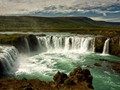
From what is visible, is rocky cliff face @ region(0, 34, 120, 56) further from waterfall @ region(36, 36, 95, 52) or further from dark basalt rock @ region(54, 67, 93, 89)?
dark basalt rock @ region(54, 67, 93, 89)

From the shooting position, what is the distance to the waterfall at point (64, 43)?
3009 inches

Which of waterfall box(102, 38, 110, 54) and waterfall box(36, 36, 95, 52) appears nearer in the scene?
waterfall box(102, 38, 110, 54)

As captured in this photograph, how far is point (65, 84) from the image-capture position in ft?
111

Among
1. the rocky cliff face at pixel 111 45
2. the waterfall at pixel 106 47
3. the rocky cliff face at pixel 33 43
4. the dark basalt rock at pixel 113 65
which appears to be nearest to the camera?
the dark basalt rock at pixel 113 65

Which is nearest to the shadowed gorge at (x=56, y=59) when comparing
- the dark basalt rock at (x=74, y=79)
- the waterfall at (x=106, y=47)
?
the waterfall at (x=106, y=47)

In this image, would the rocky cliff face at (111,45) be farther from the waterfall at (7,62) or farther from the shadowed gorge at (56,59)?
the waterfall at (7,62)

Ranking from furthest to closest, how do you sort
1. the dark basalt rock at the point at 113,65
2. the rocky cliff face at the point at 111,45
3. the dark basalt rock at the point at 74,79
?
the rocky cliff face at the point at 111,45 → the dark basalt rock at the point at 113,65 → the dark basalt rock at the point at 74,79

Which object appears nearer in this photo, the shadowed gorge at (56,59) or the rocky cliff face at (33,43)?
the shadowed gorge at (56,59)

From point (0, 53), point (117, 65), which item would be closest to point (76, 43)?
point (117, 65)

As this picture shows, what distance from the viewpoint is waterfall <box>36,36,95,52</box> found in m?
76.4

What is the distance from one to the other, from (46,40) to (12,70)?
1245 inches

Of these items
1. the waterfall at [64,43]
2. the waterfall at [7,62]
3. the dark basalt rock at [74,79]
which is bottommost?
the waterfall at [64,43]

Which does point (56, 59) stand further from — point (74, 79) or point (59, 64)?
point (74, 79)

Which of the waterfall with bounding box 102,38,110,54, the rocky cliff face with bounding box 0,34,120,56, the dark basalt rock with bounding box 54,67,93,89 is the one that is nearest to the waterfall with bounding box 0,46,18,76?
the rocky cliff face with bounding box 0,34,120,56
